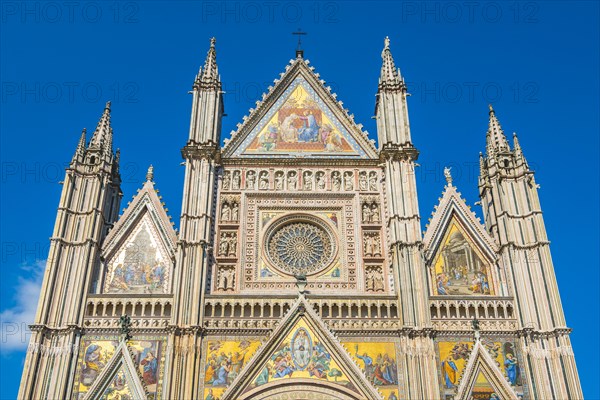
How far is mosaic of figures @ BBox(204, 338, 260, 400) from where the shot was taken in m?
20.3

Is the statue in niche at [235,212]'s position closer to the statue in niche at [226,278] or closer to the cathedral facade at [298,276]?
the cathedral facade at [298,276]

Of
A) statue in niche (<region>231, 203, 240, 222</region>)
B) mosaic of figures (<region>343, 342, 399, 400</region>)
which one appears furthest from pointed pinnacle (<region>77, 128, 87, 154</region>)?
mosaic of figures (<region>343, 342, 399, 400</region>)

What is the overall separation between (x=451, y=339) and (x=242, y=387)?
6.77 meters

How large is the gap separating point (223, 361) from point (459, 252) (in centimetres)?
888

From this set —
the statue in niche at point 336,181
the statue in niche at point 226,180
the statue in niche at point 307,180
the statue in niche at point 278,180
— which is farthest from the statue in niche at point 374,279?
the statue in niche at point 226,180

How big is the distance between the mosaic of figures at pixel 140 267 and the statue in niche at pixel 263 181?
14.0 ft

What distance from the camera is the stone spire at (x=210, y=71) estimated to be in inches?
1038

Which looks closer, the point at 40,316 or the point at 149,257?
the point at 40,316

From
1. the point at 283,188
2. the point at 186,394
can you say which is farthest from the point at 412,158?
the point at 186,394

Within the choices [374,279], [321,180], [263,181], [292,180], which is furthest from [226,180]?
[374,279]

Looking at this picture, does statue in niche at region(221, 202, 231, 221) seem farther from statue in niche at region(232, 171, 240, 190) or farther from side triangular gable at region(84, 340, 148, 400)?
side triangular gable at region(84, 340, 148, 400)

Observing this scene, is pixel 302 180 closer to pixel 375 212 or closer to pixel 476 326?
pixel 375 212

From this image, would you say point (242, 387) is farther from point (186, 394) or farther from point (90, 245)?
point (90, 245)

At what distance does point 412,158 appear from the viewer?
972 inches
